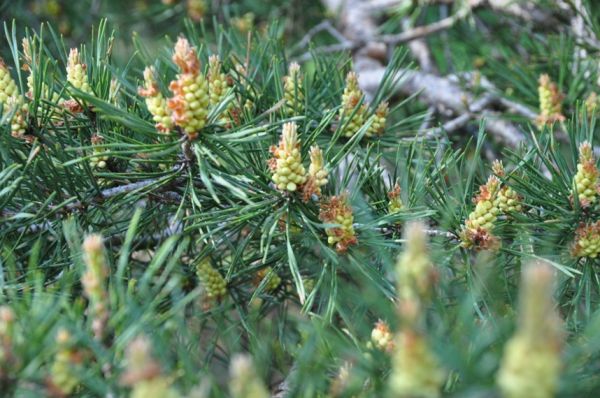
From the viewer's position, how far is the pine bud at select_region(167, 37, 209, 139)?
582mm

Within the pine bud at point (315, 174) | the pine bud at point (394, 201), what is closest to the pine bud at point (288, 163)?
the pine bud at point (315, 174)

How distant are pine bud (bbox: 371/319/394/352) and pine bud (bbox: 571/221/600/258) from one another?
24cm

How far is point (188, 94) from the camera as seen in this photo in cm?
59

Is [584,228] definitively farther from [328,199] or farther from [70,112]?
[70,112]

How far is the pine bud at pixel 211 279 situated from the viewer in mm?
785

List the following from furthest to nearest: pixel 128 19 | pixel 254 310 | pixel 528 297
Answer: pixel 128 19 < pixel 254 310 < pixel 528 297

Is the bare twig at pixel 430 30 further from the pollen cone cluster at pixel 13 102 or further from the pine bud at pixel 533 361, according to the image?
the pine bud at pixel 533 361

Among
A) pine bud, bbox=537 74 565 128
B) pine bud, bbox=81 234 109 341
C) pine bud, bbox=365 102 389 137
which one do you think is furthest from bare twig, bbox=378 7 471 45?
pine bud, bbox=81 234 109 341

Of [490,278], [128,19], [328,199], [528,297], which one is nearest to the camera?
[528,297]

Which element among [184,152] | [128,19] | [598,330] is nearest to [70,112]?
[184,152]

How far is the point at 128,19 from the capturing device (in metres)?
1.67

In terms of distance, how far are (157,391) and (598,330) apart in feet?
0.79

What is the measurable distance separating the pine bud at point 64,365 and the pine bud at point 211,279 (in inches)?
13.8

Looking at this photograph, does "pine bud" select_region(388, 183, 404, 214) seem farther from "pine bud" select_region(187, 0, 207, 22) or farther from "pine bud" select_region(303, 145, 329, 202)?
"pine bud" select_region(187, 0, 207, 22)
